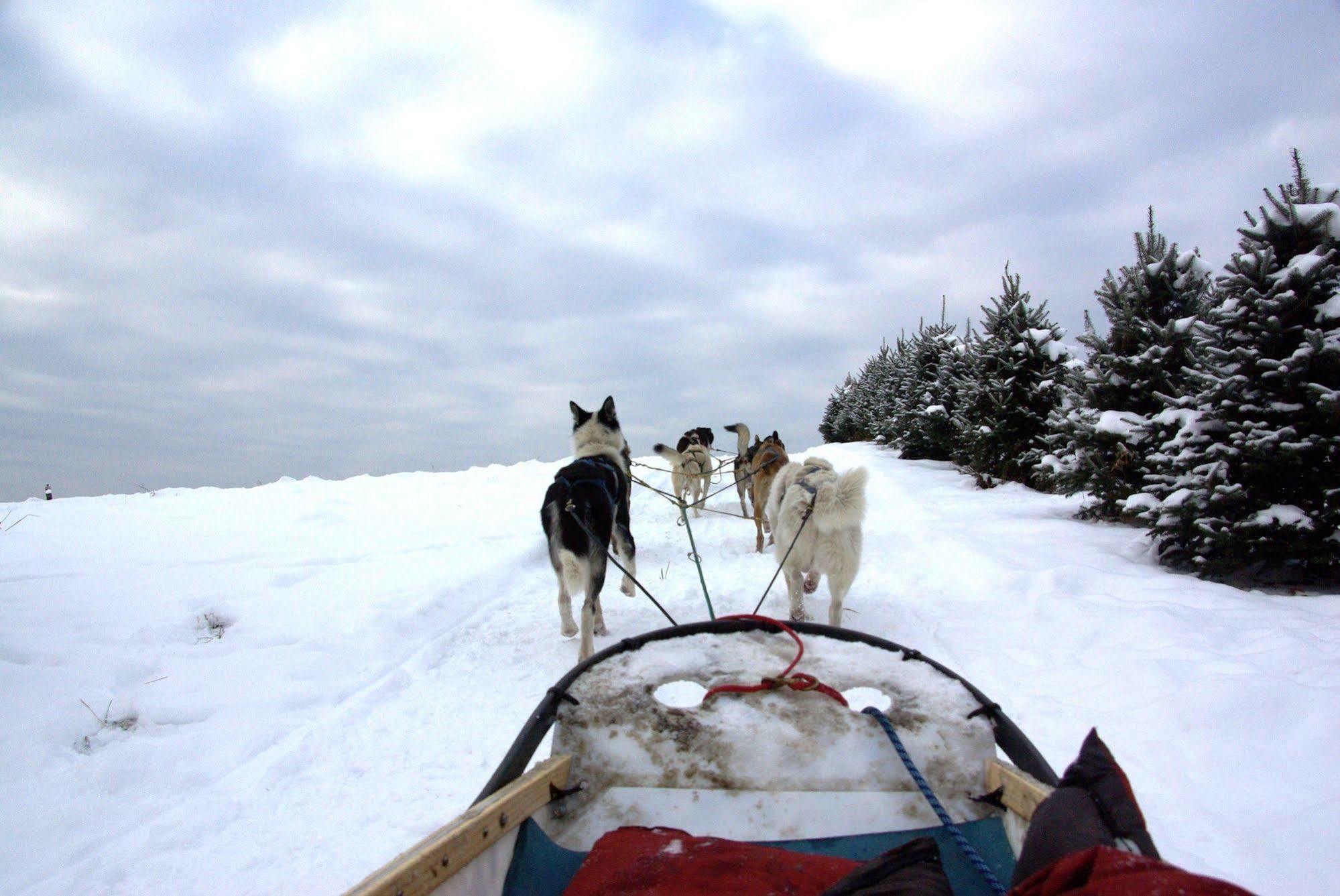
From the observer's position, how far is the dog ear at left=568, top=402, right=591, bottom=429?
6680 millimetres

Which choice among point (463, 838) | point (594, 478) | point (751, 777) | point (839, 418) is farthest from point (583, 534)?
point (839, 418)

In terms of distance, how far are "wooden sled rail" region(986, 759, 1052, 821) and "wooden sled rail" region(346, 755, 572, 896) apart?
1.24m

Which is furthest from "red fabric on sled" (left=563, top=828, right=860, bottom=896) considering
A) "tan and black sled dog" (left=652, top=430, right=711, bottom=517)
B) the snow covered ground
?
"tan and black sled dog" (left=652, top=430, right=711, bottom=517)

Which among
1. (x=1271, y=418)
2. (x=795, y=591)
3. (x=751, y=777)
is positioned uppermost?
(x=1271, y=418)

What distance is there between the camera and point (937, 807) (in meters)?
1.61

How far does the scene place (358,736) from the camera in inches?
132

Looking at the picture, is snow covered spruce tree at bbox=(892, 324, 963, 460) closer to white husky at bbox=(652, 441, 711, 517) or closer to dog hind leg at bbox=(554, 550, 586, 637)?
white husky at bbox=(652, 441, 711, 517)

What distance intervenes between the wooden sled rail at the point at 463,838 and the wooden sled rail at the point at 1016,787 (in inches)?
48.8

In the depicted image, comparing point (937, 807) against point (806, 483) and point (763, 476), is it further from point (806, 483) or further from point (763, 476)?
point (763, 476)

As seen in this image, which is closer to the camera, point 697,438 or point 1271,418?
point 1271,418

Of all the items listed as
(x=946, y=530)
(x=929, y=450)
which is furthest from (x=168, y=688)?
(x=929, y=450)

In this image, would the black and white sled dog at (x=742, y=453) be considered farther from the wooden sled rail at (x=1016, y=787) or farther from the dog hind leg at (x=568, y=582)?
the wooden sled rail at (x=1016, y=787)

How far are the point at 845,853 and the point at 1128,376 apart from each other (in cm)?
852

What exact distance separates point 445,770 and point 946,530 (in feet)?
23.2
